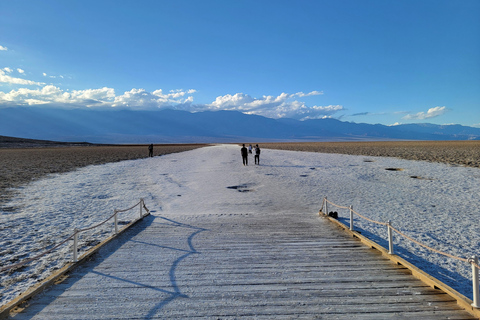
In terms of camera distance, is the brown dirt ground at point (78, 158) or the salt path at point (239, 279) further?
the brown dirt ground at point (78, 158)

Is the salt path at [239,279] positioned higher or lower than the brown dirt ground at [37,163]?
lower

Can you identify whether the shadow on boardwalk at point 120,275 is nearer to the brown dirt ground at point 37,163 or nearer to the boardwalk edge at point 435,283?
the boardwalk edge at point 435,283

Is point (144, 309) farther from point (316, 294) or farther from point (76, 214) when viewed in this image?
point (76, 214)

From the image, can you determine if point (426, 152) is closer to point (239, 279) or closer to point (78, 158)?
point (239, 279)

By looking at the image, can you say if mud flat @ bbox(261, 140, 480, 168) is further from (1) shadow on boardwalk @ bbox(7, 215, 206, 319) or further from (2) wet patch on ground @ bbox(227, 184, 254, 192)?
(1) shadow on boardwalk @ bbox(7, 215, 206, 319)

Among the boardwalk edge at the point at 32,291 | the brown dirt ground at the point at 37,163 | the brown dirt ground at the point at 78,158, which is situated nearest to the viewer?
the boardwalk edge at the point at 32,291

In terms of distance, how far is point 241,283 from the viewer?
4426 millimetres

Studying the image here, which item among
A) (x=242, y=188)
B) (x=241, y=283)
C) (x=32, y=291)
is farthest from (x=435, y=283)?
(x=242, y=188)

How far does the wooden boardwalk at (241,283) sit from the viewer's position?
3725 mm

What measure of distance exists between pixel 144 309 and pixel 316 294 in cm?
253

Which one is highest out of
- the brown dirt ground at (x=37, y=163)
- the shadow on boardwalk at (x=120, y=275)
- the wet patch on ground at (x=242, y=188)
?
the brown dirt ground at (x=37, y=163)

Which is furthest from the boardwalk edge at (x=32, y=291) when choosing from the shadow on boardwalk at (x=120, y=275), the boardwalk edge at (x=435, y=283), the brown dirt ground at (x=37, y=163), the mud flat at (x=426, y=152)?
the mud flat at (x=426, y=152)

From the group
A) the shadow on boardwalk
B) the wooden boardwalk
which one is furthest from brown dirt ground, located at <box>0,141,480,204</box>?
the wooden boardwalk

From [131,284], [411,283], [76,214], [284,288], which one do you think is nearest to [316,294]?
[284,288]
